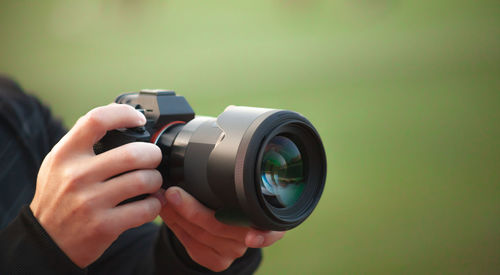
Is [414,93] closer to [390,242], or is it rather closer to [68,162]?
[390,242]

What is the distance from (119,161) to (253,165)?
151 millimetres

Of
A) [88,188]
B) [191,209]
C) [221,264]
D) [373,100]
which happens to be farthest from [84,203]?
[373,100]

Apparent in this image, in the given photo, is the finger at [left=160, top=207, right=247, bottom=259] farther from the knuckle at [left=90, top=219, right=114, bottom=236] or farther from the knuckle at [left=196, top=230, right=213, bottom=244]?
the knuckle at [left=90, top=219, right=114, bottom=236]

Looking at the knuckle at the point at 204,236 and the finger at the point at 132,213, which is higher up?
the finger at the point at 132,213

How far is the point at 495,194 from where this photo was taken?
1.88 m

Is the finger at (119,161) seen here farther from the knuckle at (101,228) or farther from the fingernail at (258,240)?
the fingernail at (258,240)

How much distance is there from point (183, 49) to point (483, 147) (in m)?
1.65

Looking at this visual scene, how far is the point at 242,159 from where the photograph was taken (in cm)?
42

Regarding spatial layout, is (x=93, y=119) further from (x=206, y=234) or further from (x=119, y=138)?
(x=206, y=234)

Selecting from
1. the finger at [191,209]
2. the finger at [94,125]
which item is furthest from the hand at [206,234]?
the finger at [94,125]

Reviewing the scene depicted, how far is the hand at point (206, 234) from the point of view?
1.66 ft

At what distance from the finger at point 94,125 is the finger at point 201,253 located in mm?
196

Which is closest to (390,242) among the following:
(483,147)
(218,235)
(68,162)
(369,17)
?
(483,147)

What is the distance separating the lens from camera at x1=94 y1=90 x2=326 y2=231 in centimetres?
43
